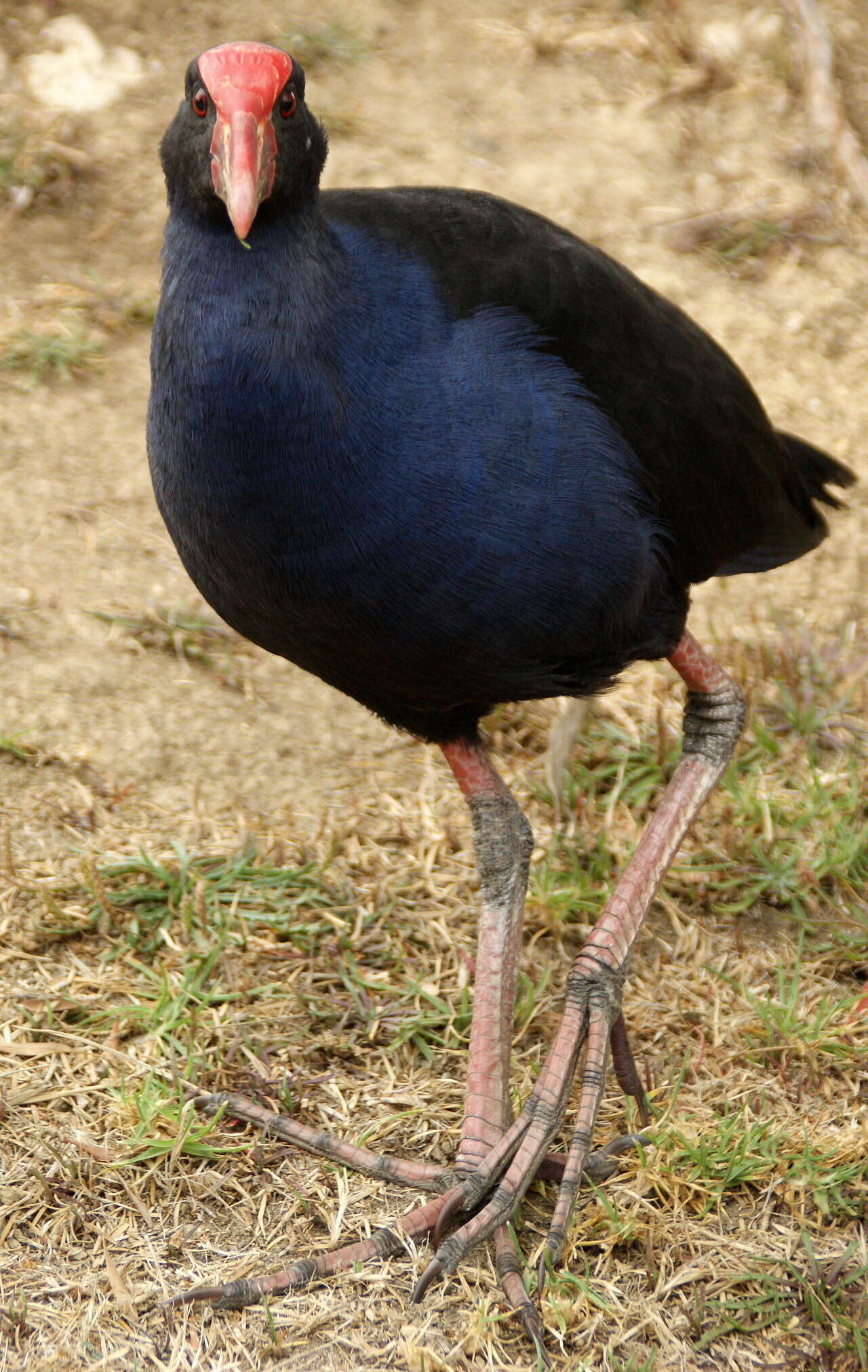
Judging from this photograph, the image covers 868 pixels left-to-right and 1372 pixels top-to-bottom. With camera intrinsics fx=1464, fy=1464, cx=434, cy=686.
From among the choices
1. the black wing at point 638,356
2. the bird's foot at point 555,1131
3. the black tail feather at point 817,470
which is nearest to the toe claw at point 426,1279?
the bird's foot at point 555,1131

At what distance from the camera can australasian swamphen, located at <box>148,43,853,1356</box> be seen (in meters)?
2.31

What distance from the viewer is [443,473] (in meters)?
2.39

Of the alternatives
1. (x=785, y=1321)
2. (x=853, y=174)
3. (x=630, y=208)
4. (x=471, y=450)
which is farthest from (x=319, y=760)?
(x=853, y=174)

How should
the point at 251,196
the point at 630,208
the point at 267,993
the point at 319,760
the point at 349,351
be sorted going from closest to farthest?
the point at 251,196 < the point at 349,351 < the point at 267,993 < the point at 319,760 < the point at 630,208

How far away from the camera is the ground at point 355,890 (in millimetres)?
2510

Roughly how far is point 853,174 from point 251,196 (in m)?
4.06

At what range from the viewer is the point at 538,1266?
256 centimetres

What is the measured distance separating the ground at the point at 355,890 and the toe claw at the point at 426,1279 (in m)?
0.03

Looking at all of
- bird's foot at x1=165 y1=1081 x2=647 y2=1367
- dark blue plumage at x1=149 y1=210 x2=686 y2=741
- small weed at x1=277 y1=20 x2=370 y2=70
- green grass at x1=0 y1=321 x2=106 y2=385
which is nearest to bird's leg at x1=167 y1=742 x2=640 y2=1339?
bird's foot at x1=165 y1=1081 x2=647 y2=1367

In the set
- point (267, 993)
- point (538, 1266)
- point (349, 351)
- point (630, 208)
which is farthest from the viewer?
point (630, 208)

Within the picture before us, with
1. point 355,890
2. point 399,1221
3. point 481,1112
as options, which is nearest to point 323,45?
point 355,890

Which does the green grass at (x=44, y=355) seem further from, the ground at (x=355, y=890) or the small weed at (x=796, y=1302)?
the small weed at (x=796, y=1302)

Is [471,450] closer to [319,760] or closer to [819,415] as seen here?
[319,760]

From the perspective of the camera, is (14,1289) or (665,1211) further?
(665,1211)
